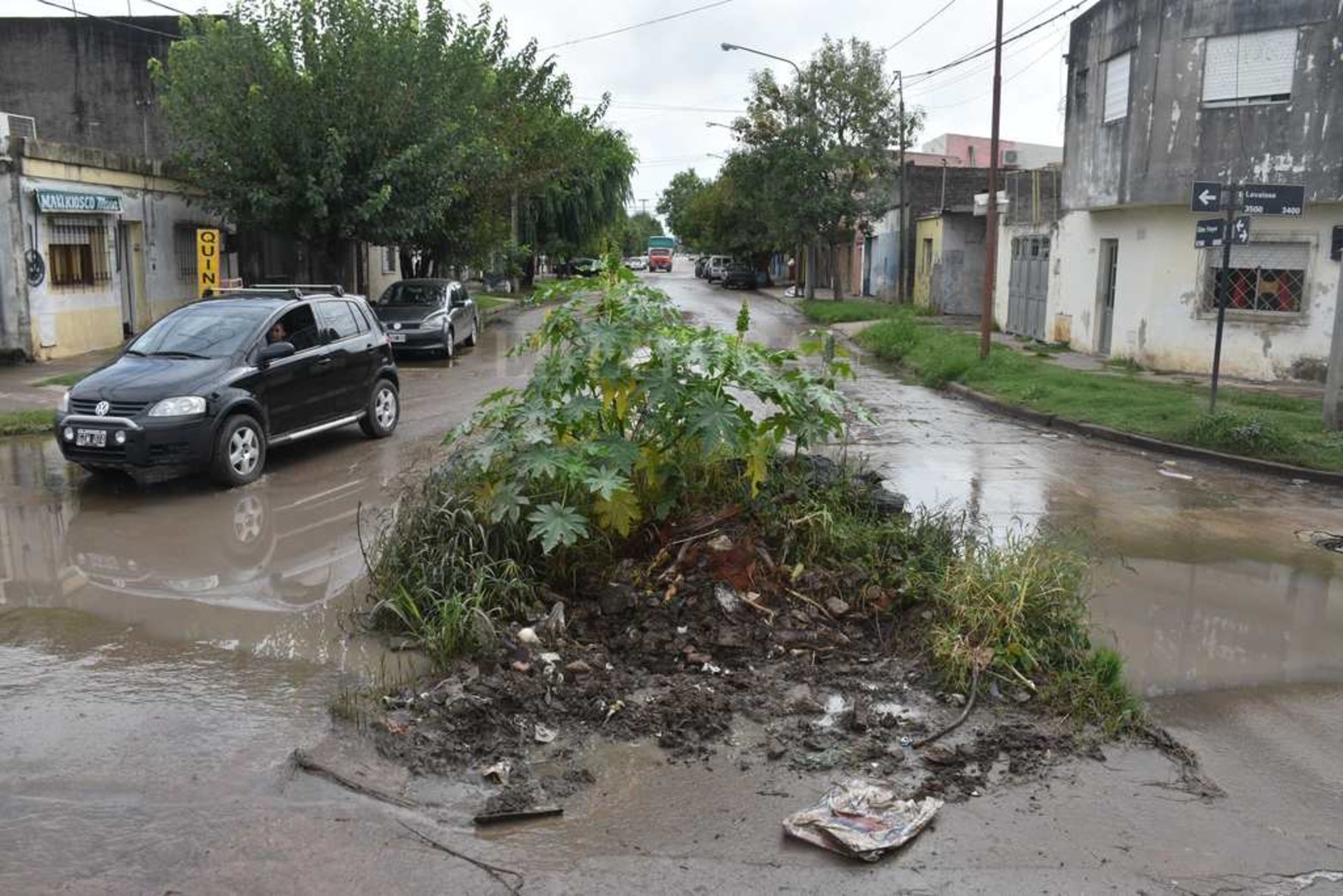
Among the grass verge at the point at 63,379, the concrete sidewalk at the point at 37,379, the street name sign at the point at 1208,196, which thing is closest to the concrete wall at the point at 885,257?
the street name sign at the point at 1208,196

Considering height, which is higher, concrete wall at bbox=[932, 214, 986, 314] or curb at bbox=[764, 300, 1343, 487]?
concrete wall at bbox=[932, 214, 986, 314]

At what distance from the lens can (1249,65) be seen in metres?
17.7

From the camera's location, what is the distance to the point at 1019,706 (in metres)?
5.44

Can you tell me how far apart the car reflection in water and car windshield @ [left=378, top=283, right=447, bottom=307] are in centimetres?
1321

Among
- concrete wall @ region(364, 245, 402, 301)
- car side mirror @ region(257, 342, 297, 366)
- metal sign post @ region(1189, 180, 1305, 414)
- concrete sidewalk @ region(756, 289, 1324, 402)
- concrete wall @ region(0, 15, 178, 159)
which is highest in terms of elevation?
concrete wall @ region(0, 15, 178, 159)

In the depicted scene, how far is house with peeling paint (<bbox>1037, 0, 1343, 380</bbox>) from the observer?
56.5 feet

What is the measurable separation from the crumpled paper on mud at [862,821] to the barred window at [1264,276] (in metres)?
16.3

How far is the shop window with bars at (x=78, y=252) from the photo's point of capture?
1877 cm

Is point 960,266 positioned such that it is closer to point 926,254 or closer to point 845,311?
point 926,254

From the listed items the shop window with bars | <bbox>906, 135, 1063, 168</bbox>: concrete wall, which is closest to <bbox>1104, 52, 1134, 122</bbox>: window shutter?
the shop window with bars

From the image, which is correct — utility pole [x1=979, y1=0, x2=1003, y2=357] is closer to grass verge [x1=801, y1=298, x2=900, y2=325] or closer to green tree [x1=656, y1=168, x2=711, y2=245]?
grass verge [x1=801, y1=298, x2=900, y2=325]

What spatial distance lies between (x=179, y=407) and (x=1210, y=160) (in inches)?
636

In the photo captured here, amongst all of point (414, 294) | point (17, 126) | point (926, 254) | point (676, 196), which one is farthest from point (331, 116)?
point (676, 196)

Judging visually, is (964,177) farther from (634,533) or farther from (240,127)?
(634,533)
